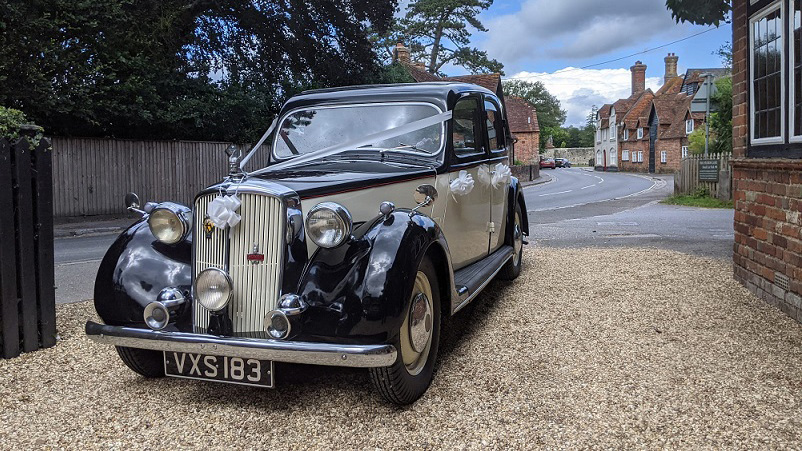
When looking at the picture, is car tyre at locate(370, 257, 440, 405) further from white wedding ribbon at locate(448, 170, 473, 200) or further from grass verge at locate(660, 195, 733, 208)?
grass verge at locate(660, 195, 733, 208)

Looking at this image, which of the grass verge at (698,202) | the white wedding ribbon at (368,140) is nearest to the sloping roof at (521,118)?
the grass verge at (698,202)

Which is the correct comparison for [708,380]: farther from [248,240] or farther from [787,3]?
[787,3]

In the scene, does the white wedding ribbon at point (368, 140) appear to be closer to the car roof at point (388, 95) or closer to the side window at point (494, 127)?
the car roof at point (388, 95)

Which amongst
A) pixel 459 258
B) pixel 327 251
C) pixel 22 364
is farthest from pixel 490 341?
pixel 22 364

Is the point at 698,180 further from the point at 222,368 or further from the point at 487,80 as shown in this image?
the point at 487,80

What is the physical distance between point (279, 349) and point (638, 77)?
80696 mm

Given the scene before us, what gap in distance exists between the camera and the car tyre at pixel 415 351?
10.2 ft

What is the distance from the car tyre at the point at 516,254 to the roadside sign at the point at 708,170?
14118 mm

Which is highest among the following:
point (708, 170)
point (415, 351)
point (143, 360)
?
point (708, 170)

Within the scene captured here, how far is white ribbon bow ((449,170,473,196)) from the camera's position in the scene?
4.44 m

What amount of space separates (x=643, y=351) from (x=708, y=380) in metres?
0.58

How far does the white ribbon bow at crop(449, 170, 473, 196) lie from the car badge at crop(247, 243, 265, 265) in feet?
5.58

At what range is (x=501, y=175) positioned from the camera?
5727 mm

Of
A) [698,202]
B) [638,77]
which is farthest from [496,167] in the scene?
[638,77]
